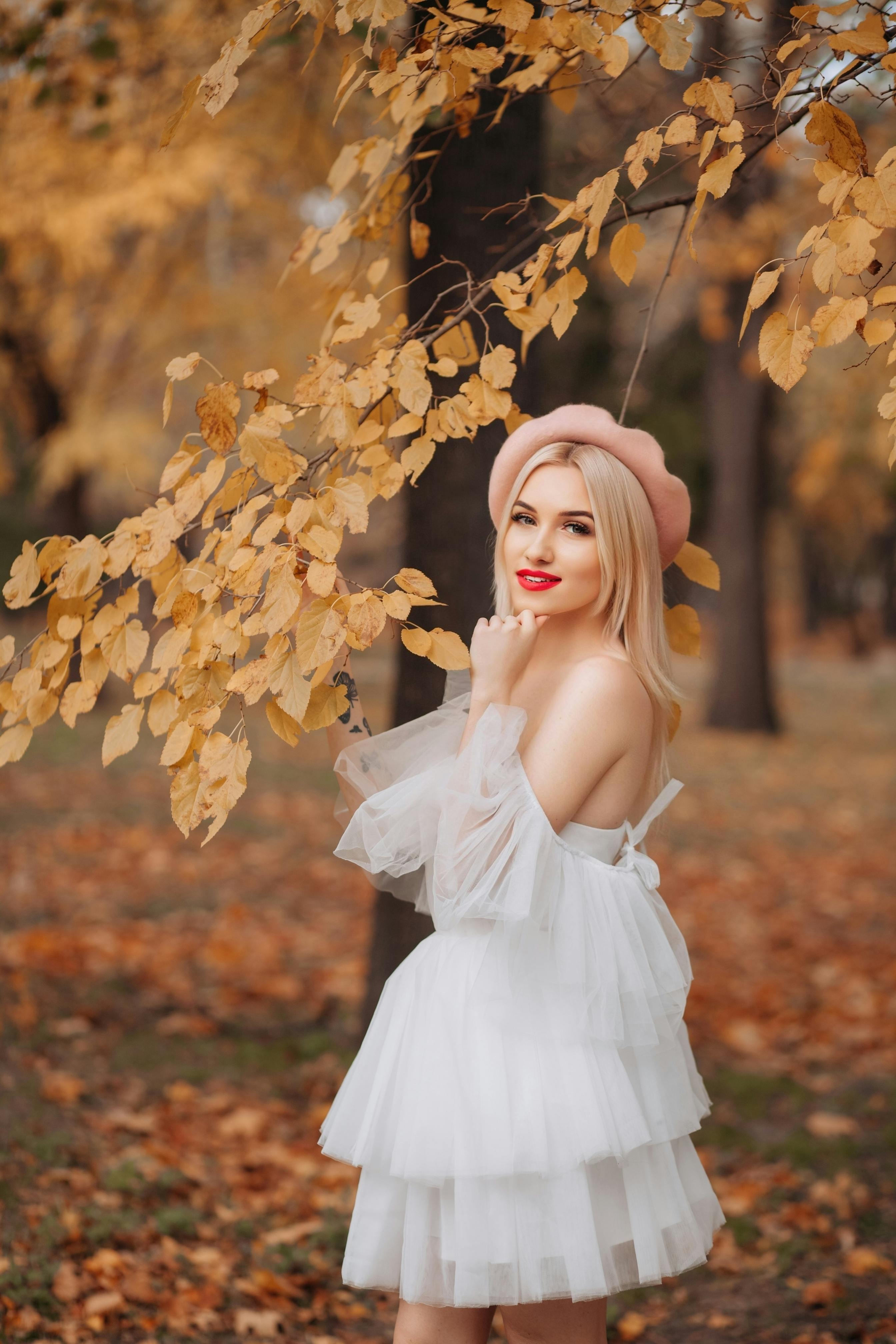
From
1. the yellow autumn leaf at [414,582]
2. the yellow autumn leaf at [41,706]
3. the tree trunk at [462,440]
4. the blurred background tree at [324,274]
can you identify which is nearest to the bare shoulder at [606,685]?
the yellow autumn leaf at [414,582]

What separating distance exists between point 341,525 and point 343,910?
5.04m

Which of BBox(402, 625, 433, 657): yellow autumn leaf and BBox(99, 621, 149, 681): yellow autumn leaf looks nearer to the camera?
BBox(402, 625, 433, 657): yellow autumn leaf

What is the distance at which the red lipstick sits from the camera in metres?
2.18

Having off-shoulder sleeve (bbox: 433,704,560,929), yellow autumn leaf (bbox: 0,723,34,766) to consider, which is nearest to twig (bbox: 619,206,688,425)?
off-shoulder sleeve (bbox: 433,704,560,929)

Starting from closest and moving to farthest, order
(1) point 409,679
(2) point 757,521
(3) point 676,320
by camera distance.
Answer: (1) point 409,679
(2) point 757,521
(3) point 676,320

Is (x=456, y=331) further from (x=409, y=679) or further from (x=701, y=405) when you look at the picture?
(x=701, y=405)

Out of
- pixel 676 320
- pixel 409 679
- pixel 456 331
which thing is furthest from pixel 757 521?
pixel 456 331

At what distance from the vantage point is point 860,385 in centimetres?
948

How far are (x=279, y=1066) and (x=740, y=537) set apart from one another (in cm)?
975

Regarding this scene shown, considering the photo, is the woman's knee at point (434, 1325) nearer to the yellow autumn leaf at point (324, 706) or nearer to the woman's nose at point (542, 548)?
the yellow autumn leaf at point (324, 706)

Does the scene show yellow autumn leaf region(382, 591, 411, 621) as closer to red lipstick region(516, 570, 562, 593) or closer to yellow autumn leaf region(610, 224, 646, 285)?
red lipstick region(516, 570, 562, 593)

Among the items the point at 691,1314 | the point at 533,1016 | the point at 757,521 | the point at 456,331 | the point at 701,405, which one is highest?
the point at 701,405

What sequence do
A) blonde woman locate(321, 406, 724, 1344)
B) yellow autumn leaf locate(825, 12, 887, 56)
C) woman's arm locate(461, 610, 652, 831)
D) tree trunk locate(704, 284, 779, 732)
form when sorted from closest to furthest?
1. yellow autumn leaf locate(825, 12, 887, 56)
2. blonde woman locate(321, 406, 724, 1344)
3. woman's arm locate(461, 610, 652, 831)
4. tree trunk locate(704, 284, 779, 732)

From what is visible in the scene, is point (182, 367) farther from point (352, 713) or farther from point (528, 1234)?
point (528, 1234)
